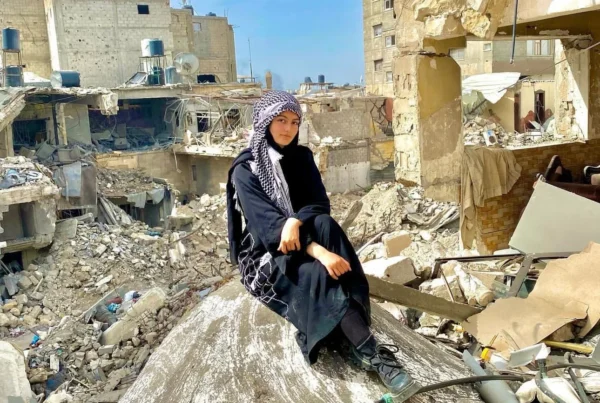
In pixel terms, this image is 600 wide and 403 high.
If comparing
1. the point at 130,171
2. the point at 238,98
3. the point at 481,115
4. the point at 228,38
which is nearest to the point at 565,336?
the point at 238,98

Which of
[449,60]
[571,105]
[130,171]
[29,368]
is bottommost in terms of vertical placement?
[29,368]

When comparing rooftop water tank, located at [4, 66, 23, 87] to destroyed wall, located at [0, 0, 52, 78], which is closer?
rooftop water tank, located at [4, 66, 23, 87]

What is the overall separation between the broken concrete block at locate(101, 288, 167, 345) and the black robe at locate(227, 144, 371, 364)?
5.80 metres

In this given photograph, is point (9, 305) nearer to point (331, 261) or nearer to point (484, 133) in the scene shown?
point (331, 261)

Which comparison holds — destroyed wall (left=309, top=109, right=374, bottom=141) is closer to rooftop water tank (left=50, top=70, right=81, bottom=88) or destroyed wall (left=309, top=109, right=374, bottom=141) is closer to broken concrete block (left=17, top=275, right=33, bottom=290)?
broken concrete block (left=17, top=275, right=33, bottom=290)

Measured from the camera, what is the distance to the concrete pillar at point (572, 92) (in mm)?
7184

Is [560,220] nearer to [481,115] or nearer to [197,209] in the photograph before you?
[197,209]

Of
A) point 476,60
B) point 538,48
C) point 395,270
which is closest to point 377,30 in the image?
point 476,60

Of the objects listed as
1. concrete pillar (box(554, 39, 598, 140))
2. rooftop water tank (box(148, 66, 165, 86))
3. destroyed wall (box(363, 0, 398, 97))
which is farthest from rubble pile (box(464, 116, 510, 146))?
rooftop water tank (box(148, 66, 165, 86))

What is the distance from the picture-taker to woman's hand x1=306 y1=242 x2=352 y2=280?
251cm

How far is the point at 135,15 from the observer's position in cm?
2908

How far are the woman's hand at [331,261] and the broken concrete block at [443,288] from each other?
5.93 feet

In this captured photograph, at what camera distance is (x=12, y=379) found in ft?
20.8

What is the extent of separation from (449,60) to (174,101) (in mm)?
19946
